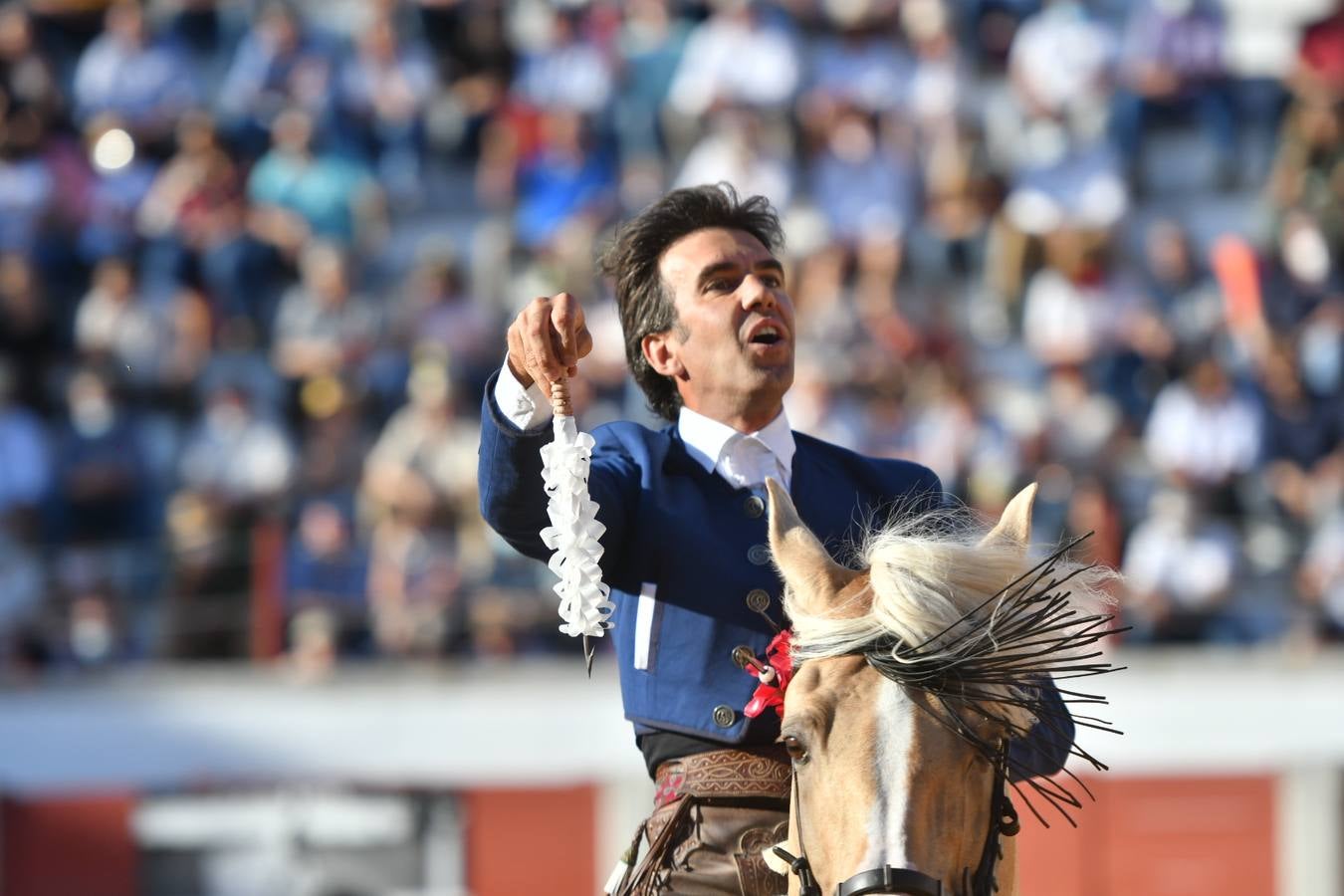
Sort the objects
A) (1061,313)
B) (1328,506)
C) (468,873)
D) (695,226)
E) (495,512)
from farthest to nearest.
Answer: (1061,313) → (1328,506) → (468,873) → (695,226) → (495,512)

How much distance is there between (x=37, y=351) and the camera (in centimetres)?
1098

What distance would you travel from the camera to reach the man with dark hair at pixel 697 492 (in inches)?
132

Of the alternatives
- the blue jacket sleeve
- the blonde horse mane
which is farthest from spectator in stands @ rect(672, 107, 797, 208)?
the blonde horse mane

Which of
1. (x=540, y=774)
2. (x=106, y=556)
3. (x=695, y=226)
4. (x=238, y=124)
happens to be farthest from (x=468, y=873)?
(x=695, y=226)

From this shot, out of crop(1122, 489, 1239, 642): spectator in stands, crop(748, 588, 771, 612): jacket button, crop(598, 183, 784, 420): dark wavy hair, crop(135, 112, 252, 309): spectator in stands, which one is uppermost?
crop(135, 112, 252, 309): spectator in stands

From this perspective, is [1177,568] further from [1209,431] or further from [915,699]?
[915,699]

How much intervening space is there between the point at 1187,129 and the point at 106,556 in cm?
656

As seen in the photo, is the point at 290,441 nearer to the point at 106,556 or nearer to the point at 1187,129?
the point at 106,556

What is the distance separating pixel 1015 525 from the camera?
3.31m

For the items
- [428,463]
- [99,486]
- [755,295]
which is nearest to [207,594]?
[99,486]

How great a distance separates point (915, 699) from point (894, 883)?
292mm

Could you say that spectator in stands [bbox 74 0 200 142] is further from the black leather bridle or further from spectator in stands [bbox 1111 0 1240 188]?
the black leather bridle

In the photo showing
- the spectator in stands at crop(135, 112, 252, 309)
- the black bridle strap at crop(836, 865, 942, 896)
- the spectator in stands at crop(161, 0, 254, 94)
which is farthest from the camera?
the spectator in stands at crop(161, 0, 254, 94)

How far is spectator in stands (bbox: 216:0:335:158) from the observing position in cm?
1213
